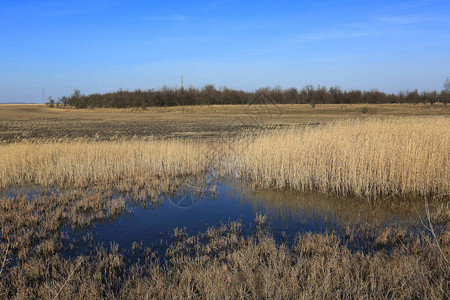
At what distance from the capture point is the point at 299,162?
919 cm

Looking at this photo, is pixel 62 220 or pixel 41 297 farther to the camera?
pixel 62 220

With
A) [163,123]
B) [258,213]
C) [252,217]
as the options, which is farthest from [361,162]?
[163,123]

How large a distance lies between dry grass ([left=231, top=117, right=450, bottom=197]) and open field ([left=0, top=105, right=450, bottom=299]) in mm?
38

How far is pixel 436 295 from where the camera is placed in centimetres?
326

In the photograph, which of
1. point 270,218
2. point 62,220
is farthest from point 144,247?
point 270,218

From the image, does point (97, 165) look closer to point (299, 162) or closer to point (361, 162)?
point (299, 162)

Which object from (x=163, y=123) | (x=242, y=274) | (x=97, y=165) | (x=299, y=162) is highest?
(x=163, y=123)

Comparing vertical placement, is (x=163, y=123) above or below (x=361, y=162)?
above

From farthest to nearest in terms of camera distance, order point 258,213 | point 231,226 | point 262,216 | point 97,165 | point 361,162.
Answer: point 97,165 < point 361,162 < point 258,213 < point 262,216 < point 231,226

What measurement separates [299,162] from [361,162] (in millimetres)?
1716

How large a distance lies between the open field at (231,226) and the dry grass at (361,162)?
4 centimetres

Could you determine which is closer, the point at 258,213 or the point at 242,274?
the point at 242,274

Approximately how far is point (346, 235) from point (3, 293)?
5.07 metres

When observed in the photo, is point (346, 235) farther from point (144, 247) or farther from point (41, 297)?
point (41, 297)
